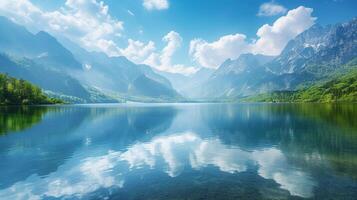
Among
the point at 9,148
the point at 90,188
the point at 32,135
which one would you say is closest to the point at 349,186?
the point at 90,188

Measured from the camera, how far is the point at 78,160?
40875 mm

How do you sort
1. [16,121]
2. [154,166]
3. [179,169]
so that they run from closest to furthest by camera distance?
[179,169] → [154,166] → [16,121]

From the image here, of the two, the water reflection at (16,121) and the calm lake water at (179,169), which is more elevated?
the water reflection at (16,121)

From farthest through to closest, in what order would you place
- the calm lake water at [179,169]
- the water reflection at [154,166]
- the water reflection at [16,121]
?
the water reflection at [16,121], the water reflection at [154,166], the calm lake water at [179,169]

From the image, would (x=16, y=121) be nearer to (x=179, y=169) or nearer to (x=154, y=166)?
(x=154, y=166)

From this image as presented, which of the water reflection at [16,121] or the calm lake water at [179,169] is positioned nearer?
the calm lake water at [179,169]

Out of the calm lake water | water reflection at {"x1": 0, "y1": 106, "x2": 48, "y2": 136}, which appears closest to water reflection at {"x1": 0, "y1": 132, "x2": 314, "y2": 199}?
the calm lake water

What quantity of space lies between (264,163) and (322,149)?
15.9 meters

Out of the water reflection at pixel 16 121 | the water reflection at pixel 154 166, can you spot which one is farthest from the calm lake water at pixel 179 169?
the water reflection at pixel 16 121

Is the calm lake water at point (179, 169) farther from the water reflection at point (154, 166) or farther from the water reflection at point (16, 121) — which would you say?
the water reflection at point (16, 121)

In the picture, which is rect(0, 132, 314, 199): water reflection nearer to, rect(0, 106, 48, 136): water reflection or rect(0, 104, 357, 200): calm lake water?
rect(0, 104, 357, 200): calm lake water

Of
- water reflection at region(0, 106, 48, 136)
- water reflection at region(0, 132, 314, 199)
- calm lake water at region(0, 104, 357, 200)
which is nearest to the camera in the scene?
calm lake water at region(0, 104, 357, 200)

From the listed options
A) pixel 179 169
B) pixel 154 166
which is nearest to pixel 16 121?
pixel 154 166

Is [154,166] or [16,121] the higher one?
[16,121]
